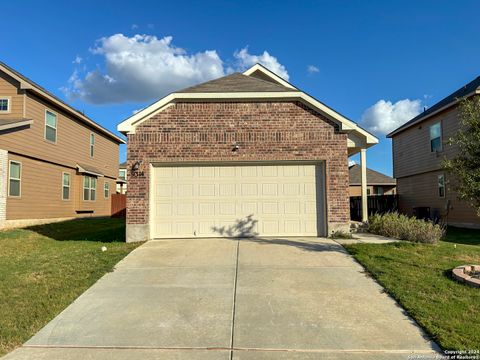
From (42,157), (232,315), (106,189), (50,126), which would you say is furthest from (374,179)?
(232,315)

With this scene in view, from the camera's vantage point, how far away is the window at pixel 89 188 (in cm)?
2248

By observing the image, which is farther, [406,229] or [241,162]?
[241,162]

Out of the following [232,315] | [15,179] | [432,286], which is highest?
[15,179]

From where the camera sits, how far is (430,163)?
67.4 feet

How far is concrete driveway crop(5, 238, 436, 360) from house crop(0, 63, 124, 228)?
31.9ft

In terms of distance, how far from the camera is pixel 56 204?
1934 cm

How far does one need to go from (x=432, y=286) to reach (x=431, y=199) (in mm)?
15385

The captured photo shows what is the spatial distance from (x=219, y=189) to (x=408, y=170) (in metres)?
15.7

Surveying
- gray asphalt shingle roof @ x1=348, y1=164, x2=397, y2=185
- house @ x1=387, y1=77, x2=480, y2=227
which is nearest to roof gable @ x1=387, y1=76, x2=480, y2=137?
house @ x1=387, y1=77, x2=480, y2=227

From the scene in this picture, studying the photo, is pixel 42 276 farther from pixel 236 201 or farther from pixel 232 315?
pixel 236 201

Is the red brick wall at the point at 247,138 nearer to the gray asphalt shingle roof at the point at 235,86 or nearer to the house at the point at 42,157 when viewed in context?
the gray asphalt shingle roof at the point at 235,86

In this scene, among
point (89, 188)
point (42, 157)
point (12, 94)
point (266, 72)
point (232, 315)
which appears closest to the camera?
point (232, 315)

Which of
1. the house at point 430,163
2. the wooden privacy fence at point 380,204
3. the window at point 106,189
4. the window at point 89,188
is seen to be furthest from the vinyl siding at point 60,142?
the house at point 430,163

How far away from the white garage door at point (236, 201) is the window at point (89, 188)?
41.5 ft
